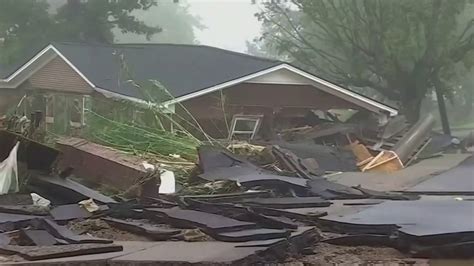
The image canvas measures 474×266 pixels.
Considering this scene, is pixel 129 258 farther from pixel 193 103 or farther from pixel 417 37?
pixel 417 37

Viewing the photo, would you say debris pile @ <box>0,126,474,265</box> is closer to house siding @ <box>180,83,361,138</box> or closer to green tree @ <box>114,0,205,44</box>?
house siding @ <box>180,83,361,138</box>

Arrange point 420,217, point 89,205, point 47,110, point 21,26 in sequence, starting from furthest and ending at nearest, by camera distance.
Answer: point 47,110
point 21,26
point 89,205
point 420,217

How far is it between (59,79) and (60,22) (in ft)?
2.69

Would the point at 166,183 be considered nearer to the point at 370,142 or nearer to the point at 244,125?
the point at 244,125

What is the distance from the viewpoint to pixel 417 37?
4.49 meters

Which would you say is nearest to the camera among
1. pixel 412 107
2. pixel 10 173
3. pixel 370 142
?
pixel 10 173

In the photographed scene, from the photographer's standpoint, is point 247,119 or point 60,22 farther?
point 247,119

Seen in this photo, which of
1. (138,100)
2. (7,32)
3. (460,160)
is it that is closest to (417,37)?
(460,160)

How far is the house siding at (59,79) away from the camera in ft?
11.6

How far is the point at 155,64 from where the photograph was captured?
376 centimetres

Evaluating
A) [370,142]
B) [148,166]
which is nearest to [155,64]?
[148,166]

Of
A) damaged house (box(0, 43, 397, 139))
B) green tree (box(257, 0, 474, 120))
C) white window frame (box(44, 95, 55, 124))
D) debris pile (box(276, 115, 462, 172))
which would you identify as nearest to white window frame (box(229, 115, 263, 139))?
damaged house (box(0, 43, 397, 139))

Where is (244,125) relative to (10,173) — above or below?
above

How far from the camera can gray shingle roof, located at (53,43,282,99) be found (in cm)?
347
